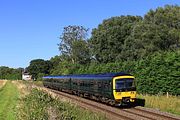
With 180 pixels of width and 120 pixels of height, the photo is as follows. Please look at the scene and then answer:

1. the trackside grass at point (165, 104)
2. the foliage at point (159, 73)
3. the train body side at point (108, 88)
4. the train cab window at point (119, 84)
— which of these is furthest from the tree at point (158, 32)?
the train cab window at point (119, 84)

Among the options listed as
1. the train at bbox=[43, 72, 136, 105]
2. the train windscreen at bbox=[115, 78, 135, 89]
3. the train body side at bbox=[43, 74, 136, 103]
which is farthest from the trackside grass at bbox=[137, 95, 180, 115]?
the train windscreen at bbox=[115, 78, 135, 89]

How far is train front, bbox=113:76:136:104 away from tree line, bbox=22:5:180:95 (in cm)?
728

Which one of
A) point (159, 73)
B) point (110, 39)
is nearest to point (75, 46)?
point (110, 39)

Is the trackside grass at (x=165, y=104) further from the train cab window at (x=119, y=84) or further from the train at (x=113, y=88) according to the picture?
the train cab window at (x=119, y=84)

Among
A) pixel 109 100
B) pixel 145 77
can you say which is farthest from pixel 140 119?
pixel 145 77

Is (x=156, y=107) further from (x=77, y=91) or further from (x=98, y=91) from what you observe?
(x=77, y=91)

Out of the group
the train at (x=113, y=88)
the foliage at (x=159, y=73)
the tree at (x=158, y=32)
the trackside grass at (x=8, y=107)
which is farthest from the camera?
the tree at (x=158, y=32)

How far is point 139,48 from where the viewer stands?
3440 inches

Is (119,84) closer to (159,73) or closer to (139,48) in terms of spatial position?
(159,73)

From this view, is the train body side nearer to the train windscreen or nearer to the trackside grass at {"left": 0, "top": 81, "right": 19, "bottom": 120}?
the train windscreen

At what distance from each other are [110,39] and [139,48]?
2104cm

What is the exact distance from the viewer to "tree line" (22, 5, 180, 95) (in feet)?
138

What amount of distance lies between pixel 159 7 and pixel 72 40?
5244 centimetres

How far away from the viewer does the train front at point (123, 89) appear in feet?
108
